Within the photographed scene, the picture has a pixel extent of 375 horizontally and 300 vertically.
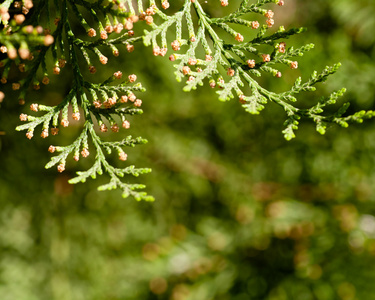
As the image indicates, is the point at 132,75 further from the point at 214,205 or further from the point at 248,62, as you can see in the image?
the point at 214,205

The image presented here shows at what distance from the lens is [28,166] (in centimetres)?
254

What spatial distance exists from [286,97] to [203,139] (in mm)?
1685

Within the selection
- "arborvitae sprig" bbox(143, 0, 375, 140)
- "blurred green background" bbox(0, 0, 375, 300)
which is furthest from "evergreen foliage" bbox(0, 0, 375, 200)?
"blurred green background" bbox(0, 0, 375, 300)

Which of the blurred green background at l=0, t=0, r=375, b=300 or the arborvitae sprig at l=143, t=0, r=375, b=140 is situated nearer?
the arborvitae sprig at l=143, t=0, r=375, b=140

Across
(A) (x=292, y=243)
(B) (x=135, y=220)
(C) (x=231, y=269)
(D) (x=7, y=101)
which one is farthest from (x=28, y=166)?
(A) (x=292, y=243)

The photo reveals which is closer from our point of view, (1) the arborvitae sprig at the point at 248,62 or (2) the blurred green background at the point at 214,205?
(1) the arborvitae sprig at the point at 248,62

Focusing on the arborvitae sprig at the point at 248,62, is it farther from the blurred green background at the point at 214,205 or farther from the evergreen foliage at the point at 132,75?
the blurred green background at the point at 214,205

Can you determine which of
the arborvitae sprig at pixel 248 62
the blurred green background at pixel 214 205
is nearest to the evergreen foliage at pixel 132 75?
the arborvitae sprig at pixel 248 62

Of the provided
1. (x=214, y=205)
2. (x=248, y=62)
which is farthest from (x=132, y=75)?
(x=214, y=205)

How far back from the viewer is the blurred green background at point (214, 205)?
8.69 ft

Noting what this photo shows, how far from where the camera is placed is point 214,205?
3031 millimetres

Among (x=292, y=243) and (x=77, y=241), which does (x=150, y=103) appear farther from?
(x=292, y=243)

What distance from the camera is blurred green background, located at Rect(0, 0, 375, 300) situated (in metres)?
2.65

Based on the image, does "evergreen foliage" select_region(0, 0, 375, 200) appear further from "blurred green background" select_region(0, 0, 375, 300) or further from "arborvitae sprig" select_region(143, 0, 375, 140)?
"blurred green background" select_region(0, 0, 375, 300)
